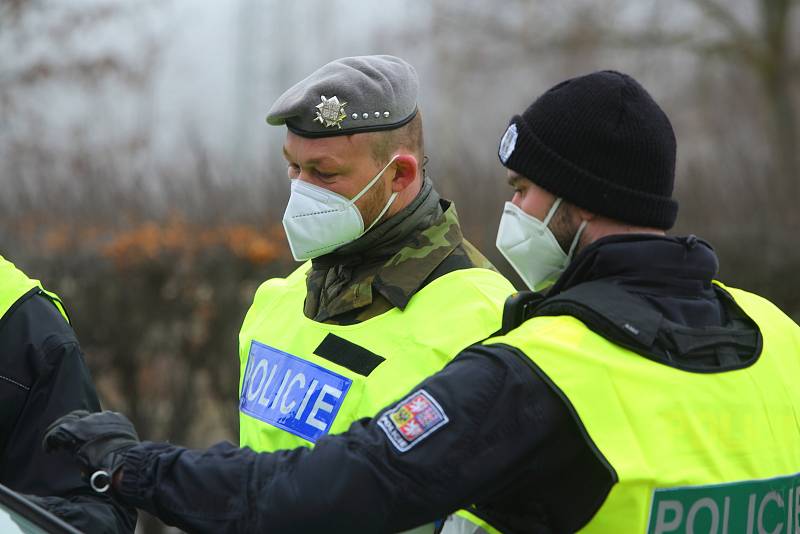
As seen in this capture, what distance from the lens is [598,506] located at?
6.03 ft

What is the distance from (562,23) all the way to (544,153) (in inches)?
440

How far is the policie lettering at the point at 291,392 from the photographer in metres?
2.41

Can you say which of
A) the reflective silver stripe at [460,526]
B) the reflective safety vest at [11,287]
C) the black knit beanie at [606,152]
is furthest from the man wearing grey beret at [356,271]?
the reflective safety vest at [11,287]

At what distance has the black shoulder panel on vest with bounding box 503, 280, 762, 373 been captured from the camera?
6.21 ft

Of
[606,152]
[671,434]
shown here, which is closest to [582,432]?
[671,434]

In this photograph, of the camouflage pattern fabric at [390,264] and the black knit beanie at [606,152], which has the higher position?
the black knit beanie at [606,152]

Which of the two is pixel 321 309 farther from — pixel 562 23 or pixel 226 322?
pixel 562 23

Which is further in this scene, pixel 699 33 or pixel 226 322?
pixel 699 33

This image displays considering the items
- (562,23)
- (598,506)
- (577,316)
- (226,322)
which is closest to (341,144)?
(577,316)

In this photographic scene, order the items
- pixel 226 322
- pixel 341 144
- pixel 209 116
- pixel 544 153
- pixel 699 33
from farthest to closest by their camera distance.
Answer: pixel 209 116, pixel 699 33, pixel 226 322, pixel 341 144, pixel 544 153

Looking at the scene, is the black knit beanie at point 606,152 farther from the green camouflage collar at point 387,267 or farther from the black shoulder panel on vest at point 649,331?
the green camouflage collar at point 387,267

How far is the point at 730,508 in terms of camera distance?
190 centimetres

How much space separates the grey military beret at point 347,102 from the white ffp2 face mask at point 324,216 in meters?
0.12

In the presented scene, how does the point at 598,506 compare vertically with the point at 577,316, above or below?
below
